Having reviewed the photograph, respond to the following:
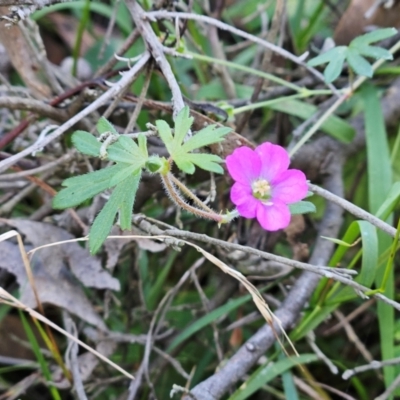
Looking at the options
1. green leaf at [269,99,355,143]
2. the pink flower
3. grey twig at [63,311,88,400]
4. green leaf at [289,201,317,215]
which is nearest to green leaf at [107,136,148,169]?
the pink flower

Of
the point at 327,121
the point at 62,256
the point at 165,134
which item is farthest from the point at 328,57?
the point at 62,256

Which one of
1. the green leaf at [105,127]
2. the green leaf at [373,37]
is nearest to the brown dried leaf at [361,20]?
the green leaf at [373,37]

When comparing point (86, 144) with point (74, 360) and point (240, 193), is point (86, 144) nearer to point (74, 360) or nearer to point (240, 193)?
point (240, 193)

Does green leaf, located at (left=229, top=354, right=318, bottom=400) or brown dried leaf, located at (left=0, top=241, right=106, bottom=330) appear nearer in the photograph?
green leaf, located at (left=229, top=354, right=318, bottom=400)

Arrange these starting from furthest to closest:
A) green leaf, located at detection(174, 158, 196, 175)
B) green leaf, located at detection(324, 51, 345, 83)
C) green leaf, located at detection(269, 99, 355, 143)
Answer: green leaf, located at detection(269, 99, 355, 143) < green leaf, located at detection(324, 51, 345, 83) < green leaf, located at detection(174, 158, 196, 175)

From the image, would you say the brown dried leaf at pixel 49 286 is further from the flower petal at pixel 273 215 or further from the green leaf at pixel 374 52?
the green leaf at pixel 374 52

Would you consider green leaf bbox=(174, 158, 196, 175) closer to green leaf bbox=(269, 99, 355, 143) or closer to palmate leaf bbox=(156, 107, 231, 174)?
palmate leaf bbox=(156, 107, 231, 174)

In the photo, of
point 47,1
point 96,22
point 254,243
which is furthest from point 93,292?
point 96,22
